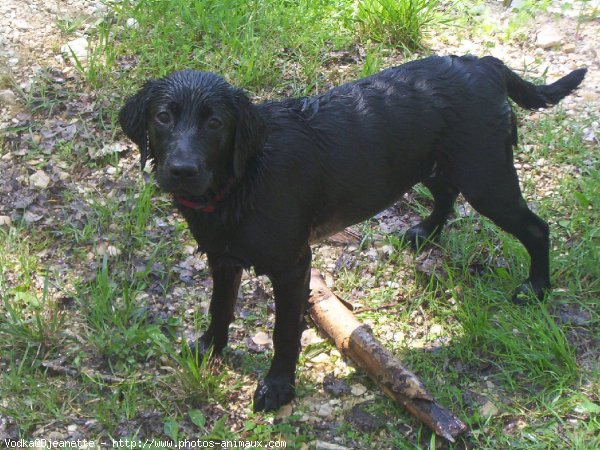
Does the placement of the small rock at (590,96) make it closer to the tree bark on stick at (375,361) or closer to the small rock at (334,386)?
the tree bark on stick at (375,361)

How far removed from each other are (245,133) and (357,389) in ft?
4.56

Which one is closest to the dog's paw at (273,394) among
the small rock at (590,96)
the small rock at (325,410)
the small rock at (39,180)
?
the small rock at (325,410)

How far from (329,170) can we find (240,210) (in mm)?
483

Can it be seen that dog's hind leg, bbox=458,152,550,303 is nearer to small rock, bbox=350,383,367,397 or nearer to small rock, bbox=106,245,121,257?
small rock, bbox=350,383,367,397

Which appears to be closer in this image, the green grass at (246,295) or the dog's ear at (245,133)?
the dog's ear at (245,133)

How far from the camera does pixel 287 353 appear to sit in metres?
3.22

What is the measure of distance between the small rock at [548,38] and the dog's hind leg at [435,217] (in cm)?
213

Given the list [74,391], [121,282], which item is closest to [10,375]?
[74,391]

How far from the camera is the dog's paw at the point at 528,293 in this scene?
3635mm

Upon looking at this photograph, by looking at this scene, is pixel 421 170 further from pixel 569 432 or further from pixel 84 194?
pixel 84 194

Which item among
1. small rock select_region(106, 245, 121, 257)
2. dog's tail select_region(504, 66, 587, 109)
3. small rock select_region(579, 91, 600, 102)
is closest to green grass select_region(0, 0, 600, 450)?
small rock select_region(106, 245, 121, 257)

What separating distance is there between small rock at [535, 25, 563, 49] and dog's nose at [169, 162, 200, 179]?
12.5ft

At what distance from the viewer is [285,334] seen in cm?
316

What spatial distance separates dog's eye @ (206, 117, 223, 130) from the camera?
8.95ft
